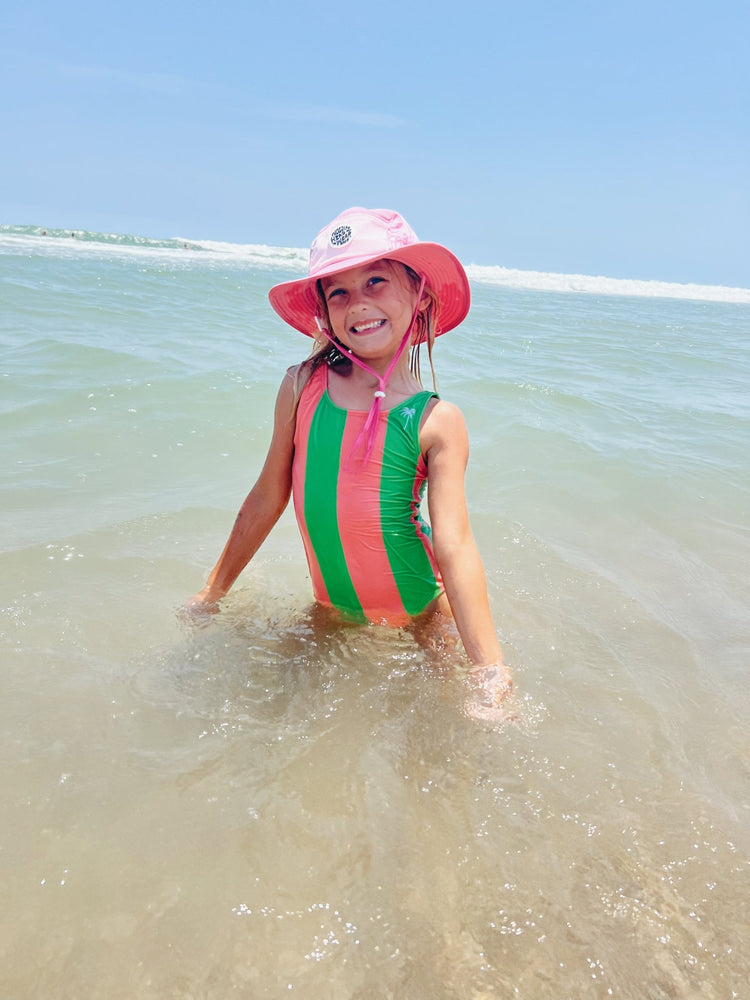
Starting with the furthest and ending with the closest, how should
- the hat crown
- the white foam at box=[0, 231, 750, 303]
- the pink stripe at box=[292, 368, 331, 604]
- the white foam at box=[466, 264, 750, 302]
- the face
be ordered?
1. the white foam at box=[466, 264, 750, 302]
2. the white foam at box=[0, 231, 750, 303]
3. the pink stripe at box=[292, 368, 331, 604]
4. the face
5. the hat crown

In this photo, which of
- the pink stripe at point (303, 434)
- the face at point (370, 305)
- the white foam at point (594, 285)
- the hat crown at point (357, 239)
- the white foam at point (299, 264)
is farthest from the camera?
the white foam at point (594, 285)

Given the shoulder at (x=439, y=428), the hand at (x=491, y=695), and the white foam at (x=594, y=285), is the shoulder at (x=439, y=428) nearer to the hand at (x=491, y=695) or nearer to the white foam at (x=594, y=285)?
the hand at (x=491, y=695)

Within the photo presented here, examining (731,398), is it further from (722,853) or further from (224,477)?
(722,853)

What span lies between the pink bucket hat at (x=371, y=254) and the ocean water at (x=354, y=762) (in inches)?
45.5

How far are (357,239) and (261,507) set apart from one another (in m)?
0.97

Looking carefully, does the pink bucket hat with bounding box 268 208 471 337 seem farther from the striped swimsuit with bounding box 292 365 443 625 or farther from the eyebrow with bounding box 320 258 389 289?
the striped swimsuit with bounding box 292 365 443 625

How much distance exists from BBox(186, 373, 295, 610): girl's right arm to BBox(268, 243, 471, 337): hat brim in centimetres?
22

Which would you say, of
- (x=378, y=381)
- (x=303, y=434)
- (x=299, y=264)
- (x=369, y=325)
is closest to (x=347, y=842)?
(x=303, y=434)

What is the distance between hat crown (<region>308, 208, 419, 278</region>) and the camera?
2.15 meters

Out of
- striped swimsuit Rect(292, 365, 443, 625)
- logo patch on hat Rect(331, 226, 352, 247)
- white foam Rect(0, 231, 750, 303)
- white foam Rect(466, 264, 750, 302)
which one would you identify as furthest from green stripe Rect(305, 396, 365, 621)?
white foam Rect(466, 264, 750, 302)

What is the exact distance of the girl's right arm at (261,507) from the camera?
2477 mm

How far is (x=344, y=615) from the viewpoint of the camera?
2.60 meters

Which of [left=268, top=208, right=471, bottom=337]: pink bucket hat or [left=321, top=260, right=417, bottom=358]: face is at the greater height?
[left=268, top=208, right=471, bottom=337]: pink bucket hat

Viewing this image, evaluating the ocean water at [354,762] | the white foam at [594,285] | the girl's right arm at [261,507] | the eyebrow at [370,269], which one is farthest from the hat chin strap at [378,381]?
the white foam at [594,285]
